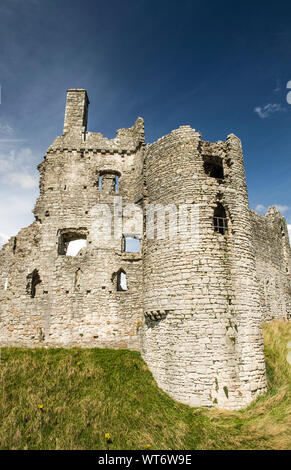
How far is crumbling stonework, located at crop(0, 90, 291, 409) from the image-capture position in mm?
9141

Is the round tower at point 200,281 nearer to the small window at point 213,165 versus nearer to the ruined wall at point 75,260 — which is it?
the small window at point 213,165

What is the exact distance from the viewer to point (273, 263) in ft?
56.0

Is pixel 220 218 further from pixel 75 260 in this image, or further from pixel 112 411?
pixel 112 411

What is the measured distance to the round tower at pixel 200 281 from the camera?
29.2 ft

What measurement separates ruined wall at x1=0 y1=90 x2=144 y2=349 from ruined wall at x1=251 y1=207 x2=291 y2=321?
24.8 ft

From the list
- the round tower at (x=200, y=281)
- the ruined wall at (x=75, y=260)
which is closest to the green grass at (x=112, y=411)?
the round tower at (x=200, y=281)

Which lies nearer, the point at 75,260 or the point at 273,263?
the point at 75,260

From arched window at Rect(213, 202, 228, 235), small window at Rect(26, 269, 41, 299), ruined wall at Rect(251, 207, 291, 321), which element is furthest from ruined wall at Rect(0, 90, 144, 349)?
ruined wall at Rect(251, 207, 291, 321)

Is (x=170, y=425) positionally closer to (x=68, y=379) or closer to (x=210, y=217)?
(x=68, y=379)

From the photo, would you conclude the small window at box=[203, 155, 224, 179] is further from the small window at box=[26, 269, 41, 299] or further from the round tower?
the small window at box=[26, 269, 41, 299]

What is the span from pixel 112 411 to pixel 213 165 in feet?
32.0

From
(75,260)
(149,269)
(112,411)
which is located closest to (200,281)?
(149,269)

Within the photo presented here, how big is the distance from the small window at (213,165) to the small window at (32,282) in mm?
8534

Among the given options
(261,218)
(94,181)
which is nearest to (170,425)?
(94,181)
